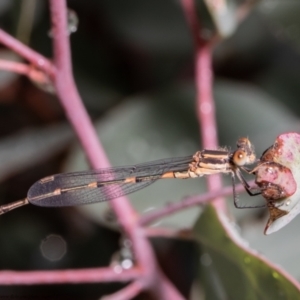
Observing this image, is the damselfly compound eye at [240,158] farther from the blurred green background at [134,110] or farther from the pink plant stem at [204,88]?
the blurred green background at [134,110]

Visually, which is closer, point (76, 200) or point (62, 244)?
point (76, 200)

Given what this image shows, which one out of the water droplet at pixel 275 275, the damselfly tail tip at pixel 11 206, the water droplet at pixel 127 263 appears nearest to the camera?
the water droplet at pixel 275 275

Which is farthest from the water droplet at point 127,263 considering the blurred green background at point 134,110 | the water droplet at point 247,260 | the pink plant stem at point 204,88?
the water droplet at point 247,260

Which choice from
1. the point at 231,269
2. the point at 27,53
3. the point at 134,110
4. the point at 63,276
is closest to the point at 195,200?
the point at 231,269

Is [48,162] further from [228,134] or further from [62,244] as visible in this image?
[228,134]

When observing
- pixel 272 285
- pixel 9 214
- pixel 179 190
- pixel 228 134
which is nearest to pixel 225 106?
pixel 228 134
